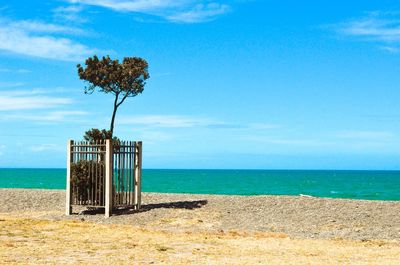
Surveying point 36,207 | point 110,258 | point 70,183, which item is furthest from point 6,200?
point 110,258

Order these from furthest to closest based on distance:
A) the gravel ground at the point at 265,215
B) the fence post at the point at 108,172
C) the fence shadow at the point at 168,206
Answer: the fence shadow at the point at 168,206
the fence post at the point at 108,172
the gravel ground at the point at 265,215

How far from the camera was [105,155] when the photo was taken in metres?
23.1

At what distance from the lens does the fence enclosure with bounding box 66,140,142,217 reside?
23172mm

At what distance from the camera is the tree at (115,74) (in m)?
24.8

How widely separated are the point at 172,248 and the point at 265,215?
766cm

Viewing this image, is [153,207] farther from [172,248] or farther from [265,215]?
[172,248]

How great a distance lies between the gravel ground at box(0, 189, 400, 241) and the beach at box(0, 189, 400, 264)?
1.2 inches

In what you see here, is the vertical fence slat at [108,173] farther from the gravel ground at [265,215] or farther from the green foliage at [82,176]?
the green foliage at [82,176]

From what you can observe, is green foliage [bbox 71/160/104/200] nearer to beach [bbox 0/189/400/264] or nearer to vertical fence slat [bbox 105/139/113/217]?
vertical fence slat [bbox 105/139/113/217]

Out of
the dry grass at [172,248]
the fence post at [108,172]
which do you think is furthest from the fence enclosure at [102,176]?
the dry grass at [172,248]

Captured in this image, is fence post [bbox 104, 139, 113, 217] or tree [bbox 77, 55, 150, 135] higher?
tree [bbox 77, 55, 150, 135]

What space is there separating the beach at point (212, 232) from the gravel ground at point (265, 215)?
31 millimetres

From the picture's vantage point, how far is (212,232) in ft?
59.2

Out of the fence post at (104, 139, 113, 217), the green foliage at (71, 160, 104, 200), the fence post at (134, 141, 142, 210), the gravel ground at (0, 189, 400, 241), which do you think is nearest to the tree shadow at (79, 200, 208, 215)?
the gravel ground at (0, 189, 400, 241)
